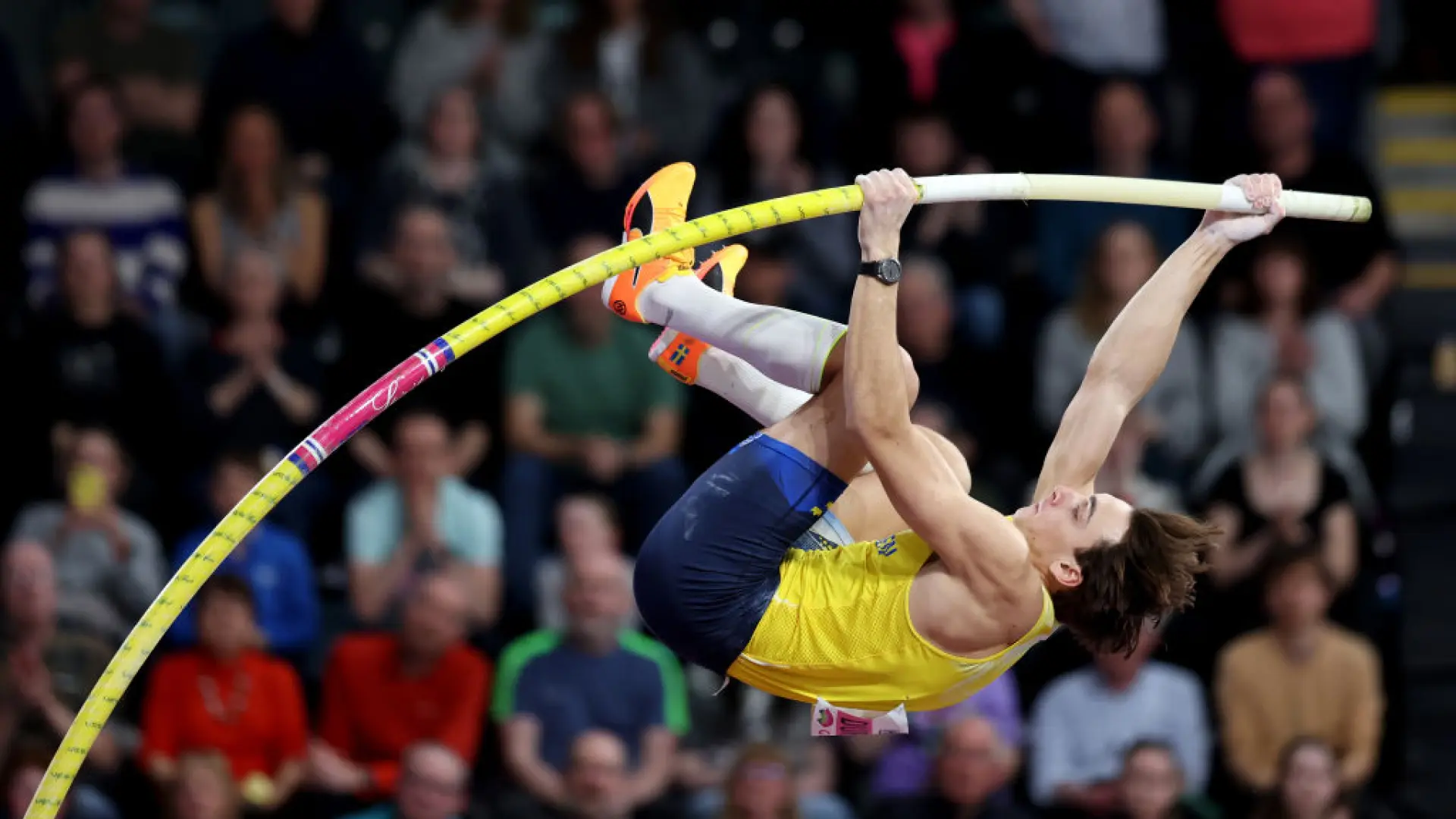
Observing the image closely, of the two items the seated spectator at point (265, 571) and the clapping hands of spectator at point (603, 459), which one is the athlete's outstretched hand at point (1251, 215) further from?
the seated spectator at point (265, 571)

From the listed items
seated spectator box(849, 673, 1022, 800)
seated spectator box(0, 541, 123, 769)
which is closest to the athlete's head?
seated spectator box(849, 673, 1022, 800)

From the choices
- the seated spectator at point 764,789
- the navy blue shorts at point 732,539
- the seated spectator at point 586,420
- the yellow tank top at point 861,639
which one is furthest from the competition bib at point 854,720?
the seated spectator at point 586,420

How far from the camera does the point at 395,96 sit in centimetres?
1077

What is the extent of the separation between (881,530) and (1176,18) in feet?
18.2

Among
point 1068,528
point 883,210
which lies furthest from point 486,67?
point 1068,528

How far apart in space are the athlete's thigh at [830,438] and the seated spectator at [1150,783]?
3122 millimetres

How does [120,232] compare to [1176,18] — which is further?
[1176,18]

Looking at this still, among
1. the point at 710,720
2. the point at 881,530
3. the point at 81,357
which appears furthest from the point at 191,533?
the point at 881,530

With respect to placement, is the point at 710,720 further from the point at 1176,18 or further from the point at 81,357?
the point at 1176,18

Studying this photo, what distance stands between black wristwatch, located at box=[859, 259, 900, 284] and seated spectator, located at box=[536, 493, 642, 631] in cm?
353

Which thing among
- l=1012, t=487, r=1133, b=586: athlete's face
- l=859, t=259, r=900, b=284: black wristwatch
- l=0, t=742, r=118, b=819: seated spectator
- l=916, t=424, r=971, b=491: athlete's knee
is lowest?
l=0, t=742, r=118, b=819: seated spectator

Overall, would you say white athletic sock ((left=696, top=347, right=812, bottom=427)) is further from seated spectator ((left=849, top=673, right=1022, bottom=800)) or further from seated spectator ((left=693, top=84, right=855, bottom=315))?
seated spectator ((left=693, top=84, right=855, bottom=315))

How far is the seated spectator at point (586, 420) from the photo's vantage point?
9.56 meters

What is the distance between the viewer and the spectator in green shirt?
955cm
